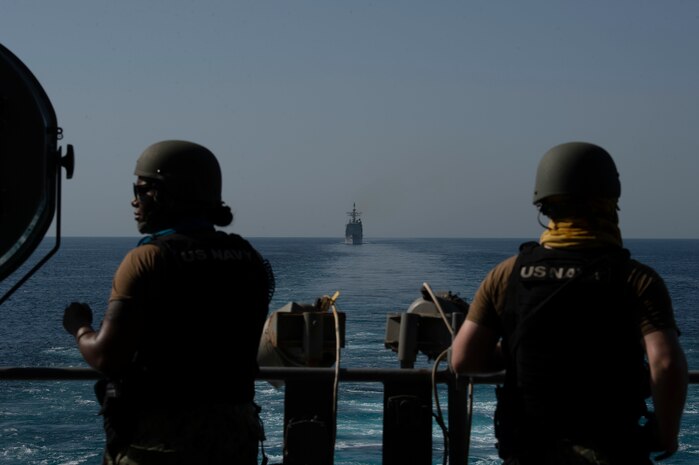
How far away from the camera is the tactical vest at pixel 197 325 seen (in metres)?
3.45

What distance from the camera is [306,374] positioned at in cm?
485

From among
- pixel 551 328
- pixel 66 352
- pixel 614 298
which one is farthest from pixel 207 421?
pixel 66 352

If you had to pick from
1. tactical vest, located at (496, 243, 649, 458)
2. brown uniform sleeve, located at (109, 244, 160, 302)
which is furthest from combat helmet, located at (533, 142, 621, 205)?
brown uniform sleeve, located at (109, 244, 160, 302)

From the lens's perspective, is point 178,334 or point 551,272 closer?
point 551,272

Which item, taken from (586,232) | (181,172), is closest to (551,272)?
(586,232)

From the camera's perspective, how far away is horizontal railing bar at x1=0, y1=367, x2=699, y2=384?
474 centimetres

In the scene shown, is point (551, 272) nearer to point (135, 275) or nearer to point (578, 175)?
point (578, 175)

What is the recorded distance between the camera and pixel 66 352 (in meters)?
45.3

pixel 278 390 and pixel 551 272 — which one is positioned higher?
pixel 551 272

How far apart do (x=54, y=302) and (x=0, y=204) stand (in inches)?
3079

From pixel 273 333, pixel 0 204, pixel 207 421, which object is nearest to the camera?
pixel 207 421

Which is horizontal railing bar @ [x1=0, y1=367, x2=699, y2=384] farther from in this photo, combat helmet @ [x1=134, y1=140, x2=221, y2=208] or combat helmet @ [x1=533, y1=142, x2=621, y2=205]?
combat helmet @ [x1=533, y1=142, x2=621, y2=205]

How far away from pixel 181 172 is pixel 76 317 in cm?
64

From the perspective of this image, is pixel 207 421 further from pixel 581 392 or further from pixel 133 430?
pixel 581 392
